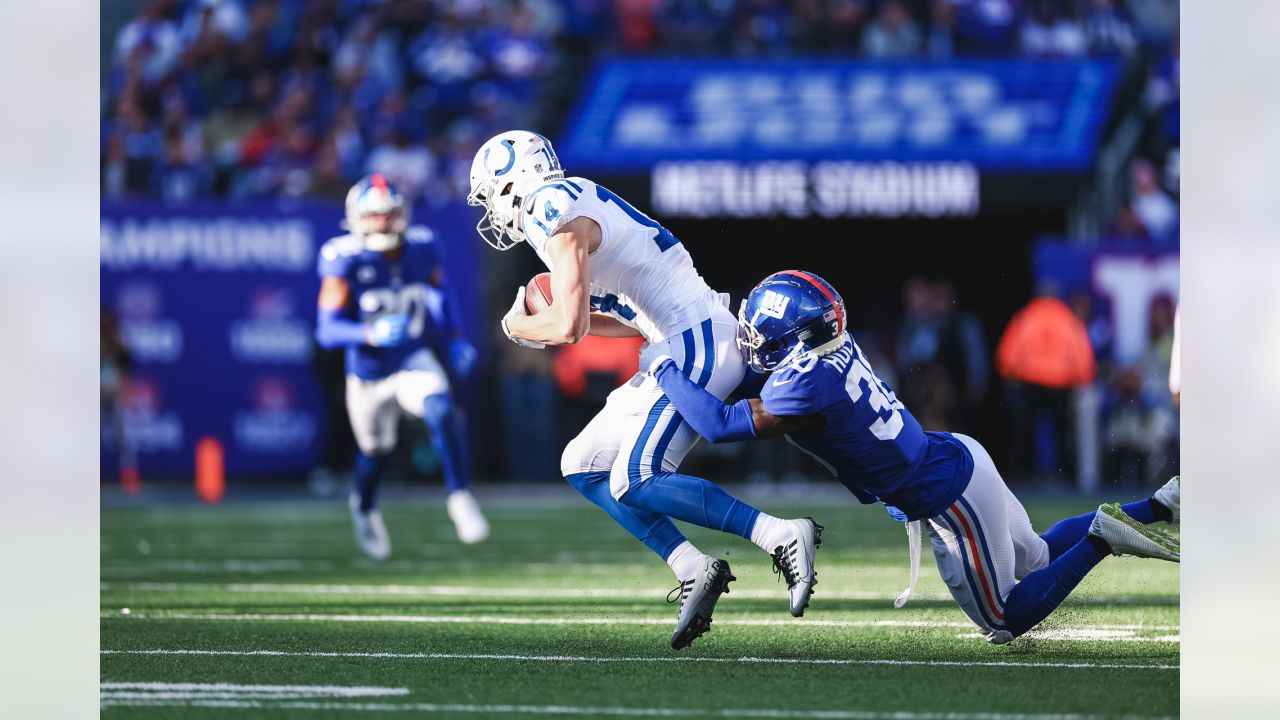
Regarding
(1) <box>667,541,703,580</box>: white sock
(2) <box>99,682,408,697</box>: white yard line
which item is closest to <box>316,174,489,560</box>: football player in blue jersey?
(1) <box>667,541,703,580</box>: white sock

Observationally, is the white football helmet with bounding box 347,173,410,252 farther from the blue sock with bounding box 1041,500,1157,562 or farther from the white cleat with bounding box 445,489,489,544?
the blue sock with bounding box 1041,500,1157,562

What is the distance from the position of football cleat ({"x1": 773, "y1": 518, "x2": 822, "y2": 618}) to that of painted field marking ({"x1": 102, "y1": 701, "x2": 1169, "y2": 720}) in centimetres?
76

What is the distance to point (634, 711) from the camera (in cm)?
401

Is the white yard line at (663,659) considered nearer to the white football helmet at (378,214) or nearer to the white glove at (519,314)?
the white glove at (519,314)

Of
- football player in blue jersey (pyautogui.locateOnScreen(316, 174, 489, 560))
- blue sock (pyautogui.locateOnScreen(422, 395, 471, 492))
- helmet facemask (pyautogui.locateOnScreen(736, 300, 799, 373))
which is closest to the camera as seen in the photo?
helmet facemask (pyautogui.locateOnScreen(736, 300, 799, 373))

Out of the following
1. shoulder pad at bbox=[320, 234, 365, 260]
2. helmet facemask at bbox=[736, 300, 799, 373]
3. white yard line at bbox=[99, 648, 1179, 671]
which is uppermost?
helmet facemask at bbox=[736, 300, 799, 373]

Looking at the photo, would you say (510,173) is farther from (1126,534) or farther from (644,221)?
(1126,534)

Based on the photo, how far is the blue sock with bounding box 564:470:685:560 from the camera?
5035 millimetres

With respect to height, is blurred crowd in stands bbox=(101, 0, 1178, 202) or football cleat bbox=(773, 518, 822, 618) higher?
blurred crowd in stands bbox=(101, 0, 1178, 202)
